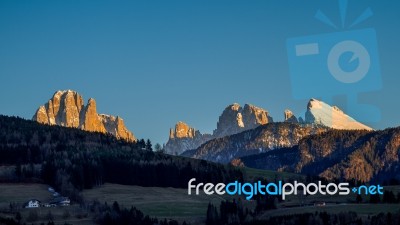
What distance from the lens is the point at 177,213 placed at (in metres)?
192

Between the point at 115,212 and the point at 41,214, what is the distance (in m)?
16.0

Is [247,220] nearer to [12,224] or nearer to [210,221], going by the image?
[210,221]

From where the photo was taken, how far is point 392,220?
154 m

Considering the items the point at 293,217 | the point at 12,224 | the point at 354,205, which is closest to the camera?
the point at 12,224

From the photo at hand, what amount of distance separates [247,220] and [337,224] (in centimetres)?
2841

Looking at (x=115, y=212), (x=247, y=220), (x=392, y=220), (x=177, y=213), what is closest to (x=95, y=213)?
(x=115, y=212)

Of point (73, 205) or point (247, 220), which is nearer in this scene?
point (247, 220)

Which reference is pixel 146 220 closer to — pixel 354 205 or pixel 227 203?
pixel 227 203

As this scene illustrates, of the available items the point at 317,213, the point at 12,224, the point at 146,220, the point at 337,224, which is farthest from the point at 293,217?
the point at 12,224

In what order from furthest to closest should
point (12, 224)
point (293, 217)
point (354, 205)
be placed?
point (354, 205) < point (293, 217) < point (12, 224)

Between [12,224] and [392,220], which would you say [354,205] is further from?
[12,224]

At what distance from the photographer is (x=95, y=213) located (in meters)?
180

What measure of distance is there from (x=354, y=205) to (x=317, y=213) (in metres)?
18.0

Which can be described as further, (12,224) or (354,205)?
(354,205)
